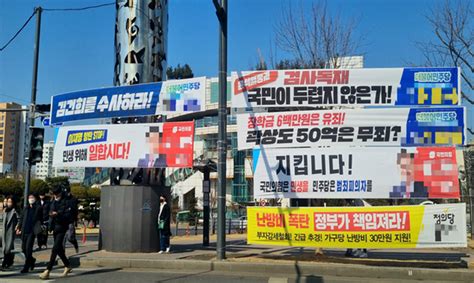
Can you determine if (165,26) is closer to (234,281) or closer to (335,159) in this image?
(335,159)

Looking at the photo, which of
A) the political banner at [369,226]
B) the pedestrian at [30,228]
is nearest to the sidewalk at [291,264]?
the political banner at [369,226]

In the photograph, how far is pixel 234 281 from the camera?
972 centimetres

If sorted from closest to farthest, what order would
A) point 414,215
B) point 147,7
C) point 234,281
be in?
point 234,281 < point 414,215 < point 147,7

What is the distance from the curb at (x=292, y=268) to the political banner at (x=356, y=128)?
9.73 ft

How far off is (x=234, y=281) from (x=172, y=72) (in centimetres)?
7081

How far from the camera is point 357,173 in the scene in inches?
457

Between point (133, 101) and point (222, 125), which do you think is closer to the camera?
point (222, 125)

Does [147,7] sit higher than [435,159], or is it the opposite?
[147,7]

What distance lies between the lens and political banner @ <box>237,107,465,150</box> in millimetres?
11453

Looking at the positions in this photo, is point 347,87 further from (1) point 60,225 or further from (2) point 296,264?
(1) point 60,225

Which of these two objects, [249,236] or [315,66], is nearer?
[249,236]

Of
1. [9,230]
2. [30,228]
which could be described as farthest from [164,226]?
[9,230]

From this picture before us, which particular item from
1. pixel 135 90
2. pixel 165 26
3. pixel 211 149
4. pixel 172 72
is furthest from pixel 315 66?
pixel 172 72

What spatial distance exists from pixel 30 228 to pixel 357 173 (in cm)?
774
